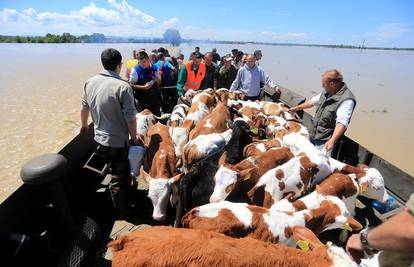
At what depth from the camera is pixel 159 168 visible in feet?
14.3

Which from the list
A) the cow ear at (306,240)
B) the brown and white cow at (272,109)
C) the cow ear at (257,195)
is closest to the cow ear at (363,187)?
the cow ear at (257,195)

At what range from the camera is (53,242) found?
334cm

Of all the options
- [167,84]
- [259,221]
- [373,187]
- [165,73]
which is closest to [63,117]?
[167,84]

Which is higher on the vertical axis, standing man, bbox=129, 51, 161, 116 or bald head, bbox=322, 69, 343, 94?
bald head, bbox=322, 69, 343, 94

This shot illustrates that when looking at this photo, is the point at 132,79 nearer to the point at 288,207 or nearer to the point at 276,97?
the point at 276,97

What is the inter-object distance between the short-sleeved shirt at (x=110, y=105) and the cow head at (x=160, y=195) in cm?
85

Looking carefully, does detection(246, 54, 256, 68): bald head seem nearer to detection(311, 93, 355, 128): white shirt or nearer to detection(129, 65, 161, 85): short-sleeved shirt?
detection(129, 65, 161, 85): short-sleeved shirt

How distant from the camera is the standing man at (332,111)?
4.32m

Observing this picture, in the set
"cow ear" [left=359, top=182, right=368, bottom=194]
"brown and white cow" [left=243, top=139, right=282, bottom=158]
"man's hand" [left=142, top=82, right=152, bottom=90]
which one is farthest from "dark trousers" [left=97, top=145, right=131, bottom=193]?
"cow ear" [left=359, top=182, right=368, bottom=194]

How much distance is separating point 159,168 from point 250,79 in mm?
4344

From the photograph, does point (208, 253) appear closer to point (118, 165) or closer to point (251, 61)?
point (118, 165)

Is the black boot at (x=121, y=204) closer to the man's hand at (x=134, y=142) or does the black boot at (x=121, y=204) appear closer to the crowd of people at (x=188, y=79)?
the man's hand at (x=134, y=142)

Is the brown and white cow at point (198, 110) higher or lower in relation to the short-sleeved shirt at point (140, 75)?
lower

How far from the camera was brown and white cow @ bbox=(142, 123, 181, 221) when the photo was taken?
397cm
